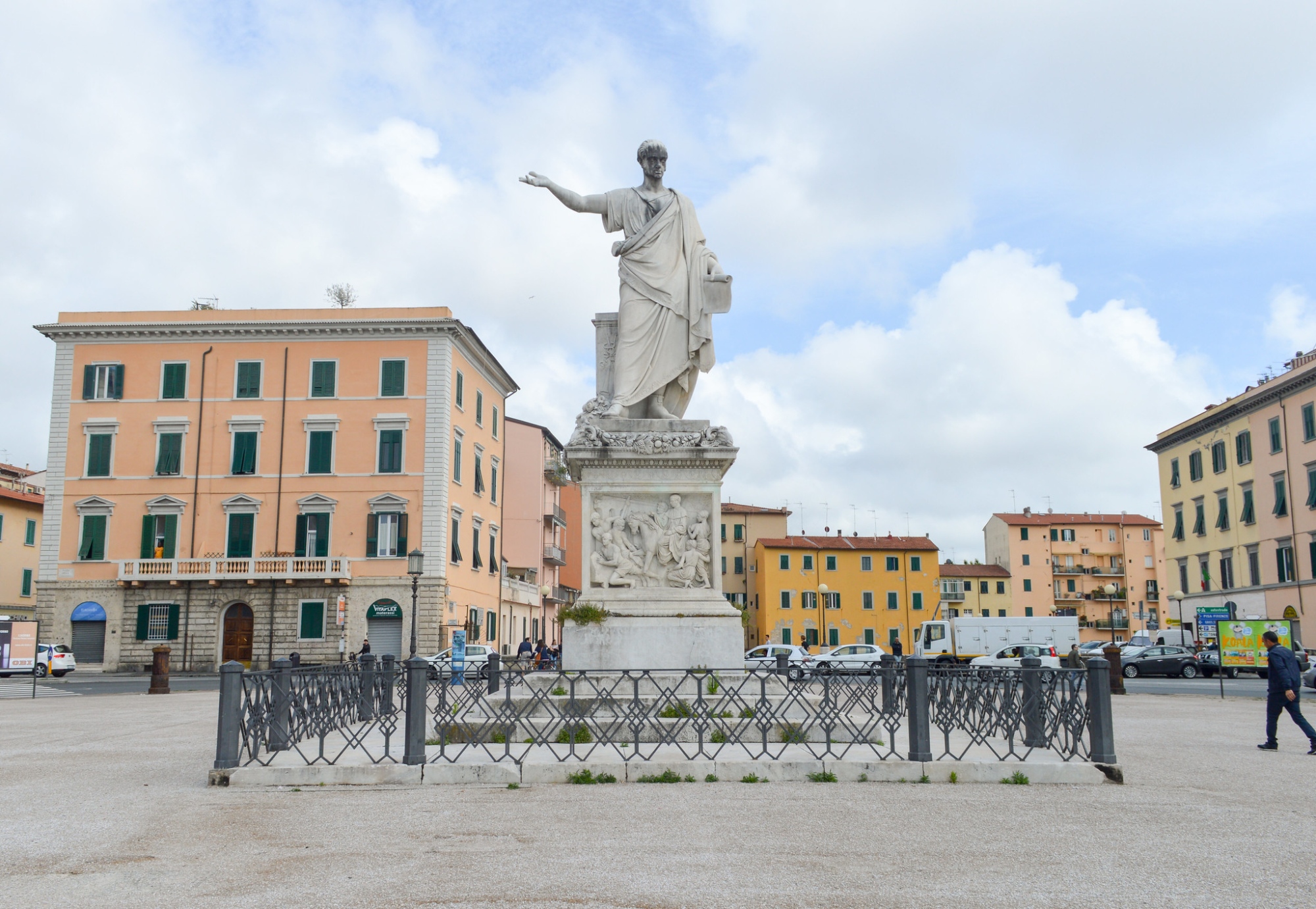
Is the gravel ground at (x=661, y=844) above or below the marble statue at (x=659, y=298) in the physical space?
below

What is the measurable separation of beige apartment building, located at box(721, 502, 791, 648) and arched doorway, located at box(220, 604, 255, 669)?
4163 cm

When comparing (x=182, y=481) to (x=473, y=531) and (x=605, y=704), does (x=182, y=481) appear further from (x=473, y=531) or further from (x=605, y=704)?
(x=605, y=704)

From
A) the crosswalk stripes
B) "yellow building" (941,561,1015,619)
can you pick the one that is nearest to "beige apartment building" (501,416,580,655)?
the crosswalk stripes

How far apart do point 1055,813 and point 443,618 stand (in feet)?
117

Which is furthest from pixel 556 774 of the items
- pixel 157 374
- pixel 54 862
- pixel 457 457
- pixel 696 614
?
pixel 157 374

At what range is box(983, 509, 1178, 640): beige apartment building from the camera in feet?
277

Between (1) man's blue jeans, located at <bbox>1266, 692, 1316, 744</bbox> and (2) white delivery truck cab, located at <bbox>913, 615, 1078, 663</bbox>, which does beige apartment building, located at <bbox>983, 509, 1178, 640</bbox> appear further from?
(1) man's blue jeans, located at <bbox>1266, 692, 1316, 744</bbox>

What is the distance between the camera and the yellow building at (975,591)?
8250cm

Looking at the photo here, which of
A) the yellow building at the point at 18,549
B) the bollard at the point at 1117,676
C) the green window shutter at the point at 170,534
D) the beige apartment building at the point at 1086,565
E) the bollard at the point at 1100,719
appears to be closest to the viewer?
the bollard at the point at 1100,719

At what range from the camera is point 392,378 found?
41906 millimetres

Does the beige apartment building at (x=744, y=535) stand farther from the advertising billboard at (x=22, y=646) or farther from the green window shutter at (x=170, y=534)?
the advertising billboard at (x=22, y=646)

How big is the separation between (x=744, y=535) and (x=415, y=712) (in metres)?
70.3

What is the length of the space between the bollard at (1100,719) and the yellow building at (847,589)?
62.6m

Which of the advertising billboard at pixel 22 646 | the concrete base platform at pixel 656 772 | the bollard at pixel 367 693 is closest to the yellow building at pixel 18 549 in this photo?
the advertising billboard at pixel 22 646
